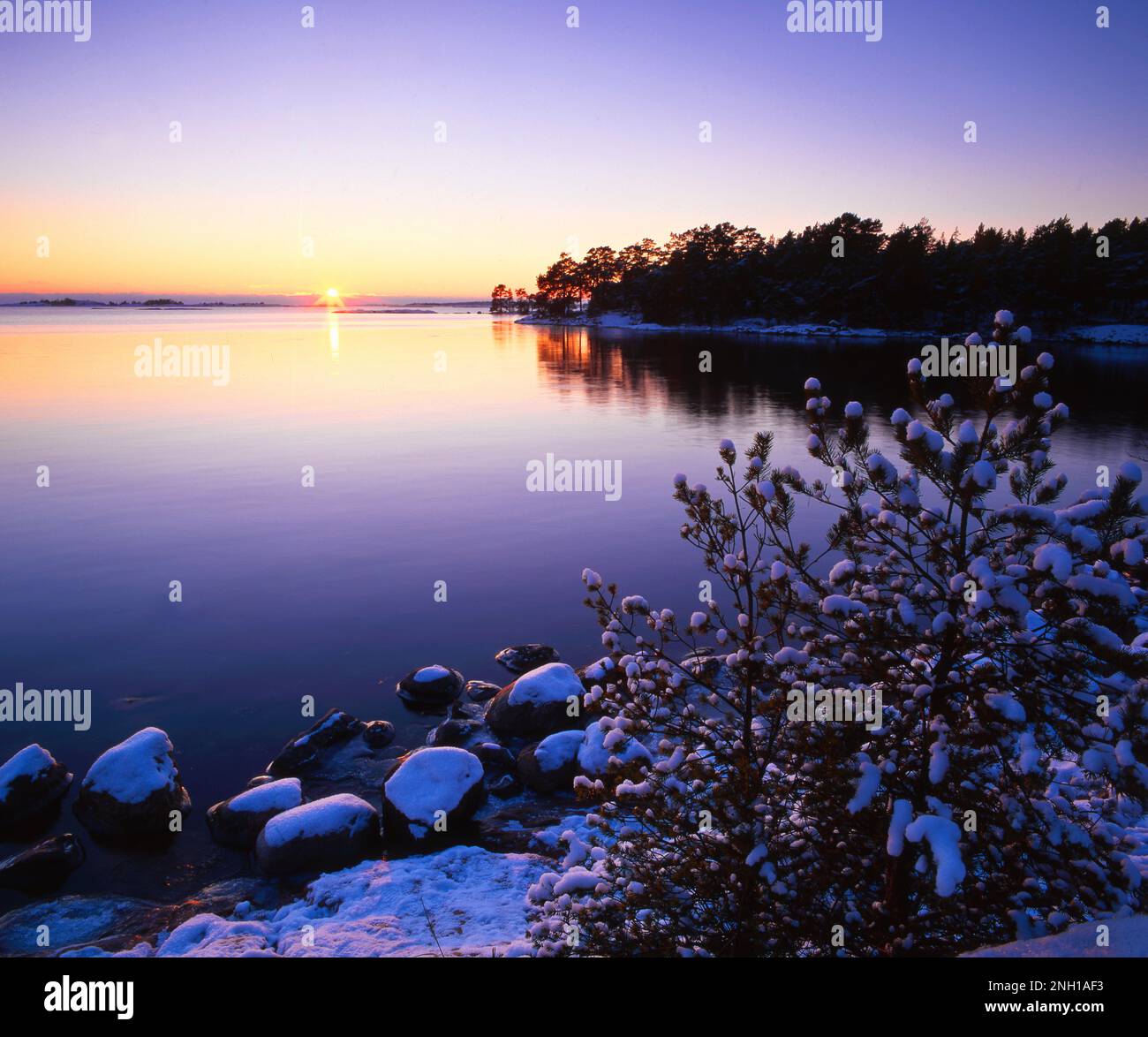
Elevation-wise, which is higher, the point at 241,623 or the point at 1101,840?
the point at 1101,840

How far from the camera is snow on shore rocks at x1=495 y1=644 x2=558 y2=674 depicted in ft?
50.5

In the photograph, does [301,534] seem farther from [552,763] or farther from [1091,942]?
[1091,942]

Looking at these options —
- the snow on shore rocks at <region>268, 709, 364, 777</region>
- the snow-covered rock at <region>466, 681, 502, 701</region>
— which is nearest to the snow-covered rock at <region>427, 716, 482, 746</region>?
the snow-covered rock at <region>466, 681, 502, 701</region>

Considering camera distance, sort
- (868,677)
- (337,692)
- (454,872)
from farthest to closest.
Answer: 1. (337,692)
2. (454,872)
3. (868,677)

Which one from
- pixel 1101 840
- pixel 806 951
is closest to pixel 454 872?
pixel 806 951

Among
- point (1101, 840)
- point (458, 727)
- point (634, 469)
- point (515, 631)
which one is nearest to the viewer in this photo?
point (1101, 840)

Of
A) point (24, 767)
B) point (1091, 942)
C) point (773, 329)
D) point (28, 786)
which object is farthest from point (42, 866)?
point (773, 329)

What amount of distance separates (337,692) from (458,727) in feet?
9.99

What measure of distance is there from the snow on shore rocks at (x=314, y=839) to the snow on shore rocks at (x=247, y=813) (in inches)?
11.4

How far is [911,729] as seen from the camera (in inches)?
218

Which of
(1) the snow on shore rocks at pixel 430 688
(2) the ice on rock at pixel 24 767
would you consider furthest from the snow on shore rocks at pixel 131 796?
(1) the snow on shore rocks at pixel 430 688

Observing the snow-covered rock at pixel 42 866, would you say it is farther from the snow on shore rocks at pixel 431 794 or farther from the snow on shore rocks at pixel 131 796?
the snow on shore rocks at pixel 431 794

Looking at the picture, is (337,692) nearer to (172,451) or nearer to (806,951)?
(806,951)

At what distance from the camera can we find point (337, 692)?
46.6ft
